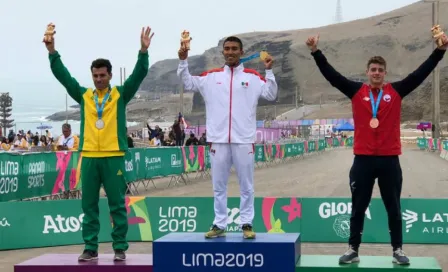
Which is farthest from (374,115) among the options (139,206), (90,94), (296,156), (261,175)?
(296,156)

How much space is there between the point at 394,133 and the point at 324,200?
5.55 meters

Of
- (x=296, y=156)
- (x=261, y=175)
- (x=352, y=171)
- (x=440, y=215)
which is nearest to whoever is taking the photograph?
(x=352, y=171)

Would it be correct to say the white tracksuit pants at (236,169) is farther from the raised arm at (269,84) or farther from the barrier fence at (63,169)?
the barrier fence at (63,169)

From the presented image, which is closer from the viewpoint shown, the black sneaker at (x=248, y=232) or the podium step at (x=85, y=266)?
the podium step at (x=85, y=266)

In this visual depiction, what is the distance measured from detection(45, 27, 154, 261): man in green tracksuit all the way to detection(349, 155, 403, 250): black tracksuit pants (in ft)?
7.69

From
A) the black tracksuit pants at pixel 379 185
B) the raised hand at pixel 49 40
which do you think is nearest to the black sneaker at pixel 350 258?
the black tracksuit pants at pixel 379 185

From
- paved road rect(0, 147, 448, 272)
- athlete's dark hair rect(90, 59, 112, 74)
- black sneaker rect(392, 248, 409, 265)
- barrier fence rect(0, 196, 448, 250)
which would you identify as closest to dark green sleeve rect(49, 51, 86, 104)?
athlete's dark hair rect(90, 59, 112, 74)

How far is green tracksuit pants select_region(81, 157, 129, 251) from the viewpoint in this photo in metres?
8.42

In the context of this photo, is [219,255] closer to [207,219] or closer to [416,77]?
[416,77]

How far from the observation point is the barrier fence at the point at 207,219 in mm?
13172

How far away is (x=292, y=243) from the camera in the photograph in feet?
25.0

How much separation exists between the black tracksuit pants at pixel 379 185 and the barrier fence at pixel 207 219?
16.9 feet

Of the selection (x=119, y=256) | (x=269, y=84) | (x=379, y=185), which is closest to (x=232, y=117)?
(x=269, y=84)

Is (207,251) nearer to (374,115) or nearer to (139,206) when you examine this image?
(374,115)
